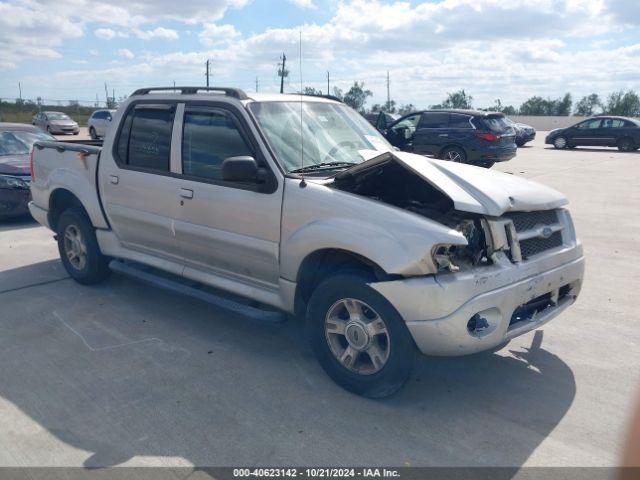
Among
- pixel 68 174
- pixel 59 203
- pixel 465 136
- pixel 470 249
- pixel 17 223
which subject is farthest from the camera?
pixel 465 136

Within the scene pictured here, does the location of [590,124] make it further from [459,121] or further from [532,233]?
[532,233]

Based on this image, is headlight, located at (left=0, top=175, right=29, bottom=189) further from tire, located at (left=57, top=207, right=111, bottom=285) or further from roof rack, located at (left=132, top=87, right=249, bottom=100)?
roof rack, located at (left=132, top=87, right=249, bottom=100)

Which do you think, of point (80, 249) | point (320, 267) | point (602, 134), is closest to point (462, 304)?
point (320, 267)

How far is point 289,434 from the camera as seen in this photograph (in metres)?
3.40

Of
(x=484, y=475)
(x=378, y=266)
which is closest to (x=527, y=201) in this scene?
(x=378, y=266)

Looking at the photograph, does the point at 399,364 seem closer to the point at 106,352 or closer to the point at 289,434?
the point at 289,434

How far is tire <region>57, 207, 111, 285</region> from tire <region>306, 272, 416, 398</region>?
2.93 meters

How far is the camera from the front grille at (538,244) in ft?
12.8

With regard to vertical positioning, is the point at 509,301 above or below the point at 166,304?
above

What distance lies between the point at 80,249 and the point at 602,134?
25.4m

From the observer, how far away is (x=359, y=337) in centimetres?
378

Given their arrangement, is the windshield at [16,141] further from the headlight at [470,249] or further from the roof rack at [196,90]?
the headlight at [470,249]

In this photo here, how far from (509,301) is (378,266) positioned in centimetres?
83

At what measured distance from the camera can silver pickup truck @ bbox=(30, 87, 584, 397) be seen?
352 cm
